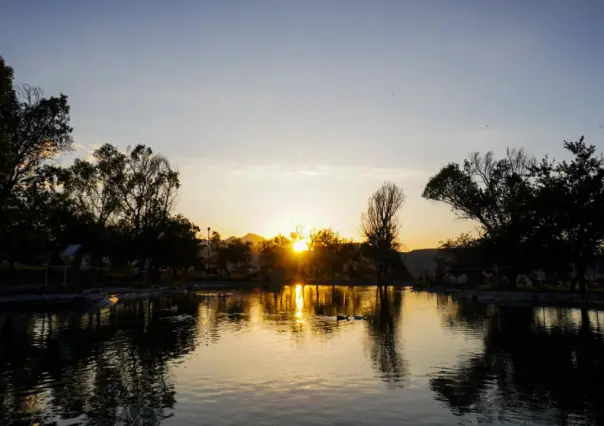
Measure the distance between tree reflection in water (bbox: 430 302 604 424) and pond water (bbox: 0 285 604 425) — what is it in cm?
5

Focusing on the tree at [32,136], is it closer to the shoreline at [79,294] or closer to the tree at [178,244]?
the shoreline at [79,294]

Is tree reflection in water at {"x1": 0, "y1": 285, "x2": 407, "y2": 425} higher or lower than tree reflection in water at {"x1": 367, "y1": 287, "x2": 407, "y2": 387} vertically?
higher

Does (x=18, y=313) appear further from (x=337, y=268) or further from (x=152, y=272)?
(x=337, y=268)

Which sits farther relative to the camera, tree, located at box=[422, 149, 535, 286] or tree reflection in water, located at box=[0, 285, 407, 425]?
tree, located at box=[422, 149, 535, 286]

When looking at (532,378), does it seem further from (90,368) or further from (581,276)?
(581,276)

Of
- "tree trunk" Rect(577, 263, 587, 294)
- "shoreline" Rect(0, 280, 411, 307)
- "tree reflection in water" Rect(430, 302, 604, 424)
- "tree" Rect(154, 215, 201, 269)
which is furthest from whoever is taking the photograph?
"tree" Rect(154, 215, 201, 269)

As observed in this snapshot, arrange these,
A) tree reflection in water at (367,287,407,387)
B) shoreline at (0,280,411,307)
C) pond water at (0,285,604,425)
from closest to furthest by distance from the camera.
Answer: pond water at (0,285,604,425)
tree reflection in water at (367,287,407,387)
shoreline at (0,280,411,307)

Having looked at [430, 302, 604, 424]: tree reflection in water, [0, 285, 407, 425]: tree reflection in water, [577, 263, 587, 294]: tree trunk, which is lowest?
[430, 302, 604, 424]: tree reflection in water

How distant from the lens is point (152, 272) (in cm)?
8281

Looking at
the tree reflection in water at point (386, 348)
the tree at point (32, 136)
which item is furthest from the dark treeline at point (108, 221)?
the tree reflection in water at point (386, 348)

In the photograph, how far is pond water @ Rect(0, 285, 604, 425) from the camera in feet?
41.1

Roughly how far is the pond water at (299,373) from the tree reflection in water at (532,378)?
5 centimetres

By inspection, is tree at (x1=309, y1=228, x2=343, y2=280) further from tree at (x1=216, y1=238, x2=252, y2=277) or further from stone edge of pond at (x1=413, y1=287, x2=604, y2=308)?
stone edge of pond at (x1=413, y1=287, x2=604, y2=308)

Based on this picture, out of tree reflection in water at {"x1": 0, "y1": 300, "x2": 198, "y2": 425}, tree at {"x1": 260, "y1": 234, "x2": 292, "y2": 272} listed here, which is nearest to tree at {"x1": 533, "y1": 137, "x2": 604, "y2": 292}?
tree reflection in water at {"x1": 0, "y1": 300, "x2": 198, "y2": 425}
